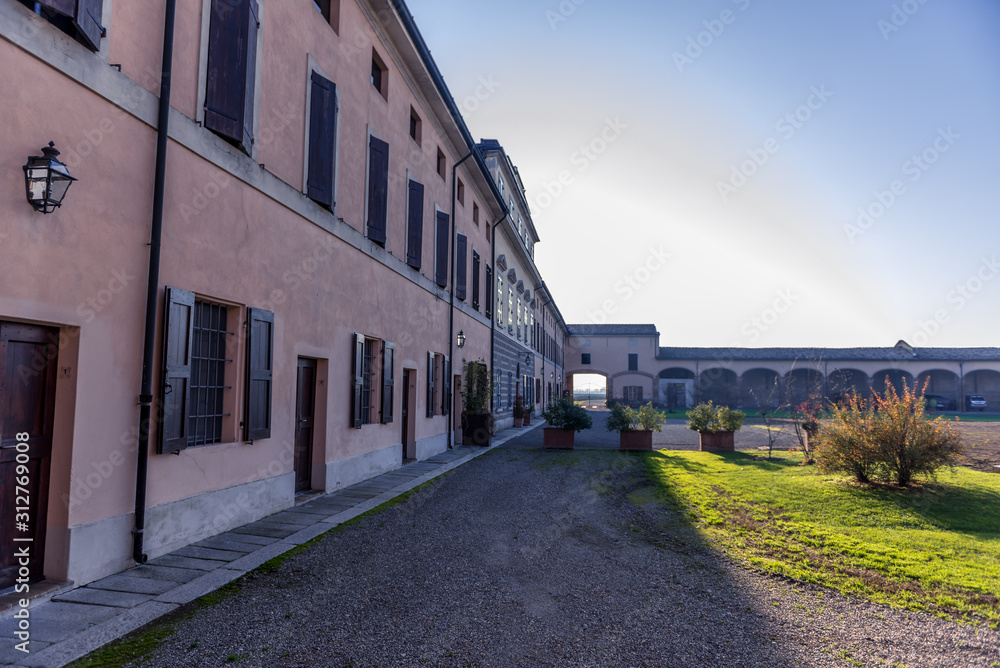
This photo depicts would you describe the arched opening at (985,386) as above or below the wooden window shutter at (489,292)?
below

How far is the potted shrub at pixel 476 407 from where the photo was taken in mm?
15703

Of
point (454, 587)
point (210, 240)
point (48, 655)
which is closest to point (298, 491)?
point (210, 240)

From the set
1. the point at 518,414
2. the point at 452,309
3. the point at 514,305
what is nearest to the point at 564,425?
the point at 452,309

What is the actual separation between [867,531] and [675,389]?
41307 mm

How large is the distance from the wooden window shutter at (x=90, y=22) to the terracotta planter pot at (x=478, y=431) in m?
12.4

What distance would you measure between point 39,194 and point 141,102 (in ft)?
4.67

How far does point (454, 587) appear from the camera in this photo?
14.7 feet

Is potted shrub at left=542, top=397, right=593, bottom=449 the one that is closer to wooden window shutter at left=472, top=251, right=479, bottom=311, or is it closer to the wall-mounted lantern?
wooden window shutter at left=472, top=251, right=479, bottom=311

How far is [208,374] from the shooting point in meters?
6.06

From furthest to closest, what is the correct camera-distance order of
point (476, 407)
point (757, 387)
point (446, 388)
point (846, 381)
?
point (757, 387) → point (846, 381) → point (476, 407) → point (446, 388)

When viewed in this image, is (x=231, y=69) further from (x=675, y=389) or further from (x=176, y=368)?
(x=675, y=389)

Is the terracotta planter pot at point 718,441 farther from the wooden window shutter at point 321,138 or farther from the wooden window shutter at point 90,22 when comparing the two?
Result: the wooden window shutter at point 90,22

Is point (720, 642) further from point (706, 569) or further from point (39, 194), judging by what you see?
point (39, 194)

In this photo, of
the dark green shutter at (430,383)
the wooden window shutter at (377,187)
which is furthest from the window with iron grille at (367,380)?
the dark green shutter at (430,383)
